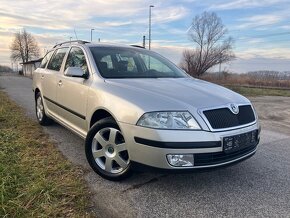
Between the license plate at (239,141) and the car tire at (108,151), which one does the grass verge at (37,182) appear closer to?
the car tire at (108,151)

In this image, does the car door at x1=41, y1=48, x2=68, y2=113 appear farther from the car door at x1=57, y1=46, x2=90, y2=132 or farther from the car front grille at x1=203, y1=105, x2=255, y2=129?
the car front grille at x1=203, y1=105, x2=255, y2=129

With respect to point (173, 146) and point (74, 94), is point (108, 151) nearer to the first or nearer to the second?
point (173, 146)

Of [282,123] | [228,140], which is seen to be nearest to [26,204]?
[228,140]

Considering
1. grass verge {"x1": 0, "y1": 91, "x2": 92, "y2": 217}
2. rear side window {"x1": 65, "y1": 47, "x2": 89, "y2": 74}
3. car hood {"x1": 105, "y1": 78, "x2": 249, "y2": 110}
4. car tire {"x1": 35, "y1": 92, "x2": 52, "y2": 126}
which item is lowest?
grass verge {"x1": 0, "y1": 91, "x2": 92, "y2": 217}

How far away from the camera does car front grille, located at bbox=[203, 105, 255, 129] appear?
10.3 ft

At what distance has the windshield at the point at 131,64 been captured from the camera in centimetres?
426

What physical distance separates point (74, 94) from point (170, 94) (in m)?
1.67

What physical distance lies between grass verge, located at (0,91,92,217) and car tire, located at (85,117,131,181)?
0.96ft

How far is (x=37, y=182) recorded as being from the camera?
330 centimetres

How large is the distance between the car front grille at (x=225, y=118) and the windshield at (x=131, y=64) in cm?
140

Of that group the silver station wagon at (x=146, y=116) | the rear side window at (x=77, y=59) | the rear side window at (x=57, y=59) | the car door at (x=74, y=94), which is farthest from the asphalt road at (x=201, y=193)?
the rear side window at (x=57, y=59)

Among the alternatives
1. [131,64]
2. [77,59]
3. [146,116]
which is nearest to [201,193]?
[146,116]

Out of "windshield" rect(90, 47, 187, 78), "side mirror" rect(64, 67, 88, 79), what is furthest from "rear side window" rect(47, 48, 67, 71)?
"side mirror" rect(64, 67, 88, 79)

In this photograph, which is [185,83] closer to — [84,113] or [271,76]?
[84,113]
